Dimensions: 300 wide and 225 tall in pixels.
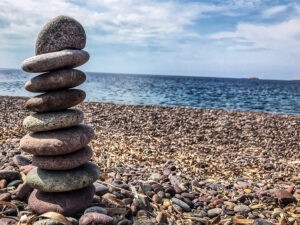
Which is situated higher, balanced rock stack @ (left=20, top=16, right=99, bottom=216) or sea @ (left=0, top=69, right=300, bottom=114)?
balanced rock stack @ (left=20, top=16, right=99, bottom=216)

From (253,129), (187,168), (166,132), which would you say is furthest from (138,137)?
(253,129)

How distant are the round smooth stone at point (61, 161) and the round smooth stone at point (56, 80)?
110 cm

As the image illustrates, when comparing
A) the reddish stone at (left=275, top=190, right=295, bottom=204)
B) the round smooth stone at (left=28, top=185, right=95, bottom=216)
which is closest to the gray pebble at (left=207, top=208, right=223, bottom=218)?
the reddish stone at (left=275, top=190, right=295, bottom=204)

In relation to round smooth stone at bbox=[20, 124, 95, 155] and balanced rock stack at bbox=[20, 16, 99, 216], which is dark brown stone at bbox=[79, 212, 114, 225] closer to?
balanced rock stack at bbox=[20, 16, 99, 216]

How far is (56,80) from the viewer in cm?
574

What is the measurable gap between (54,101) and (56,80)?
1.09ft

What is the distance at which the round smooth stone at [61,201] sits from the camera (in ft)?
18.7

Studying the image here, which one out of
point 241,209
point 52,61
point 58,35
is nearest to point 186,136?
point 241,209

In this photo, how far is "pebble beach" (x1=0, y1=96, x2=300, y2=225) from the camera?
20.6 ft

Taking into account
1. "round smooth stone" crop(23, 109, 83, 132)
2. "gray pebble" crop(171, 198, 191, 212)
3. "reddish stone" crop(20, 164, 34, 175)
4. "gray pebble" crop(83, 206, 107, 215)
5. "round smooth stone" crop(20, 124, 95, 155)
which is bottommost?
"gray pebble" crop(171, 198, 191, 212)

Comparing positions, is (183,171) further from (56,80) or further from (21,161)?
(56,80)

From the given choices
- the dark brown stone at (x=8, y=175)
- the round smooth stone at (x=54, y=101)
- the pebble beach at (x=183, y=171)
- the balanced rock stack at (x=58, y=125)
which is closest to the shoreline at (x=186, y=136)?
the pebble beach at (x=183, y=171)

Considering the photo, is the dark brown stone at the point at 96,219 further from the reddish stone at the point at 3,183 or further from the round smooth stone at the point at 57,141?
the reddish stone at the point at 3,183

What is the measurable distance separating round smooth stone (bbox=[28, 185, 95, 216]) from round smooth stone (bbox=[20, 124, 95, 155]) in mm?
718
